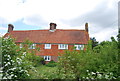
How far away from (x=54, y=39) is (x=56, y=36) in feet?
2.83

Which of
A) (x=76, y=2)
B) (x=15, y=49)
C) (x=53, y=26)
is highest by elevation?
(x=53, y=26)

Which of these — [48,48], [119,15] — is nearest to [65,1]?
[119,15]

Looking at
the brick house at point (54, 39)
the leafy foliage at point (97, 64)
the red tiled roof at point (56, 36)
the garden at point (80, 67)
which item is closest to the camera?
the garden at point (80, 67)

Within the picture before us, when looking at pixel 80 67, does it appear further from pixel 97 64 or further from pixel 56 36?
pixel 56 36

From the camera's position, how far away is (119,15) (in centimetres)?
512

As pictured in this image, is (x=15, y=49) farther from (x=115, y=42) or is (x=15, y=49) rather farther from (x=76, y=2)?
(x=76, y=2)

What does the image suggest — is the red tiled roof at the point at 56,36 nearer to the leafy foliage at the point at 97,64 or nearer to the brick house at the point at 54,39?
the brick house at the point at 54,39

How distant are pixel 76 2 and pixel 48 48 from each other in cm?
1416

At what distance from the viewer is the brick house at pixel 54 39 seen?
20639 mm

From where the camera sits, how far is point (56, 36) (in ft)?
72.0

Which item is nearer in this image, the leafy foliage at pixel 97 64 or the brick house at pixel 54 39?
the leafy foliage at pixel 97 64

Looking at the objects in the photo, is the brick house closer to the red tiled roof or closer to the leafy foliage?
the red tiled roof

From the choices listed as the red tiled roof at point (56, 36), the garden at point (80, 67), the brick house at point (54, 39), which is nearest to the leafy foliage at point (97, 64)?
the garden at point (80, 67)

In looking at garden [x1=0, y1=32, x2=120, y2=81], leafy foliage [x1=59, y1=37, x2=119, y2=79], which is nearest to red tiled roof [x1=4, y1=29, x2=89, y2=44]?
leafy foliage [x1=59, y1=37, x2=119, y2=79]
